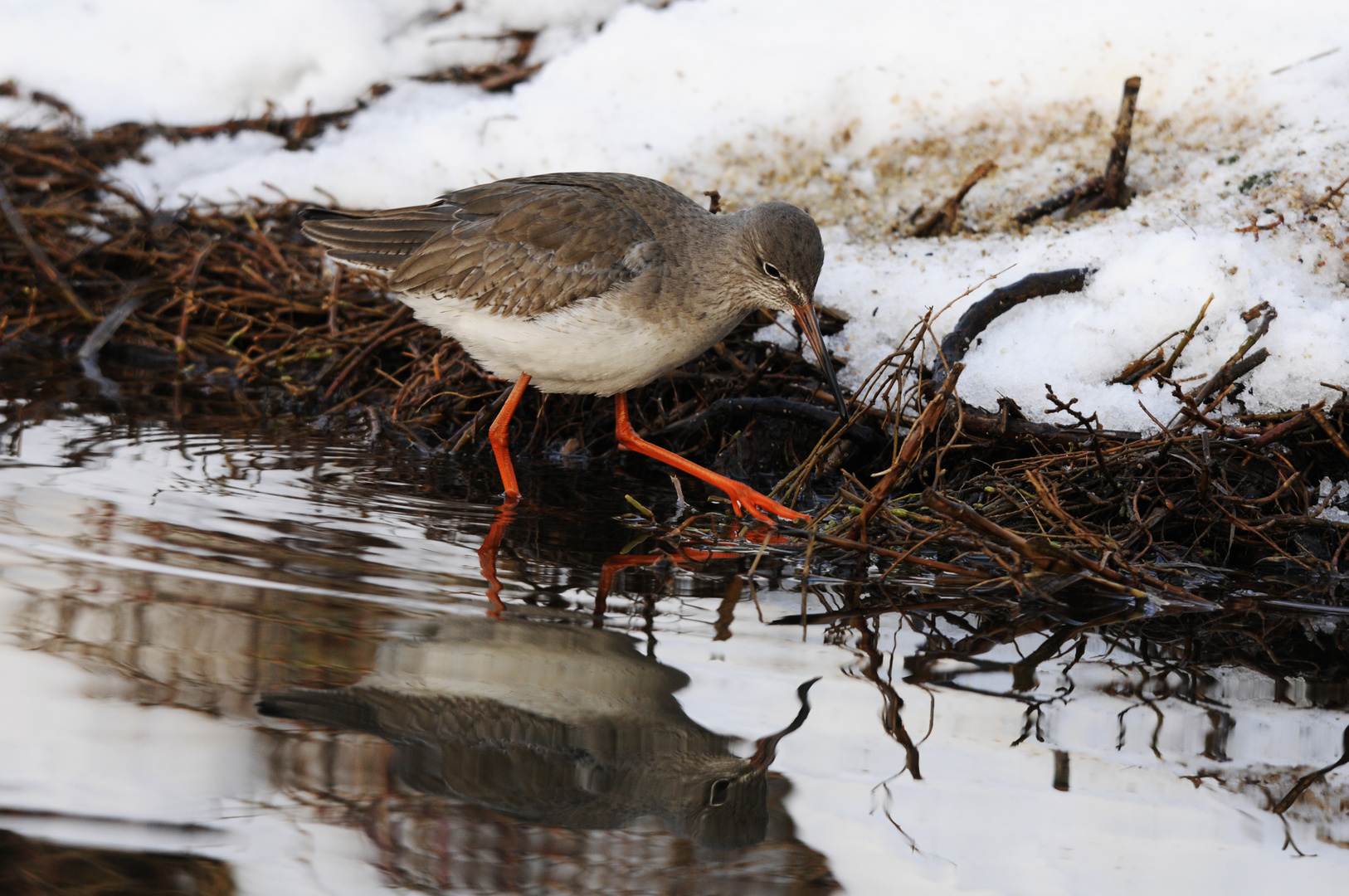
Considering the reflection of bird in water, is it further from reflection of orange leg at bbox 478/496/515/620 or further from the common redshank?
the common redshank

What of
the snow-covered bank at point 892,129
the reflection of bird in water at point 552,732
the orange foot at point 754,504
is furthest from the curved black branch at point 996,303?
the reflection of bird in water at point 552,732

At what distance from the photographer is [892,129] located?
22.7 feet

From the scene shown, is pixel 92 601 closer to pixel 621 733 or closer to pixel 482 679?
pixel 482 679

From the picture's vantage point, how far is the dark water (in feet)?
7.04

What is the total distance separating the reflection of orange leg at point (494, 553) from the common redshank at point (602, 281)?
252 millimetres

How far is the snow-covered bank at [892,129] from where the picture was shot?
4746mm

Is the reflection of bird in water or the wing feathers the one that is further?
the wing feathers

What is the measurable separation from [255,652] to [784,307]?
8.64ft

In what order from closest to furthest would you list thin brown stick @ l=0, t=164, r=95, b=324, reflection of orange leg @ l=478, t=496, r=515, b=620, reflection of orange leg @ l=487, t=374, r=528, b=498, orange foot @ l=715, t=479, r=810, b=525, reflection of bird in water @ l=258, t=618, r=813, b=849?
reflection of bird in water @ l=258, t=618, r=813, b=849
reflection of orange leg @ l=478, t=496, r=515, b=620
orange foot @ l=715, t=479, r=810, b=525
reflection of orange leg @ l=487, t=374, r=528, b=498
thin brown stick @ l=0, t=164, r=95, b=324

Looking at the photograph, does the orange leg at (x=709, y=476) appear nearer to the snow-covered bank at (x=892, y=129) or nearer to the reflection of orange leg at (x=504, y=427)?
the reflection of orange leg at (x=504, y=427)

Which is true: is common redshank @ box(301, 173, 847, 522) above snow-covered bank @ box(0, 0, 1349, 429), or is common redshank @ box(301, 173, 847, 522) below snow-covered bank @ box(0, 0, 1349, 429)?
below

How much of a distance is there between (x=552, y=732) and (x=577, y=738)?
0.06 m

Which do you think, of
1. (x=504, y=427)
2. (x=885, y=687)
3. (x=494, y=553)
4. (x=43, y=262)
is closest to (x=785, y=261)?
(x=504, y=427)

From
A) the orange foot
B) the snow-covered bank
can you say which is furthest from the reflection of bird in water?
the snow-covered bank
